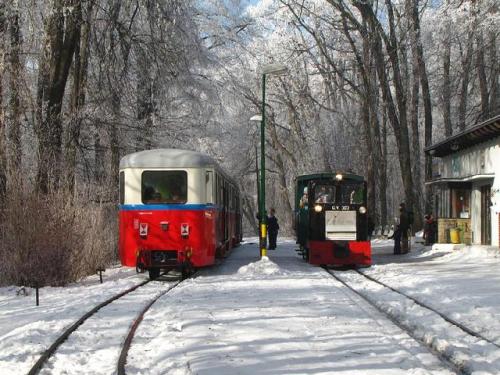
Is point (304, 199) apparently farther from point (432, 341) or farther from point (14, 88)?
point (432, 341)

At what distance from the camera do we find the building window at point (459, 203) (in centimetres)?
2519

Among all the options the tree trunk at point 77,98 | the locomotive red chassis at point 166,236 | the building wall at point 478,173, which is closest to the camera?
the locomotive red chassis at point 166,236

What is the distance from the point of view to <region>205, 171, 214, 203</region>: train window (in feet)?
50.9

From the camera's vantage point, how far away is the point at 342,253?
59.6 ft

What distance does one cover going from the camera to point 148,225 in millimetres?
15008

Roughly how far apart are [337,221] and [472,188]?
8.63 meters

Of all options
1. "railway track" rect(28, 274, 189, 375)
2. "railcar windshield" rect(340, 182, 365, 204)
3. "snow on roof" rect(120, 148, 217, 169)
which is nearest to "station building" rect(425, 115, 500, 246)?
"railcar windshield" rect(340, 182, 365, 204)

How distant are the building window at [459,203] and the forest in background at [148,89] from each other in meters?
4.65

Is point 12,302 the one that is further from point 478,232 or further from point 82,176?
point 478,232

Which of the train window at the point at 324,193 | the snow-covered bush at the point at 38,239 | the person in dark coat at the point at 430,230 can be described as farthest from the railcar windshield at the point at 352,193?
the person in dark coat at the point at 430,230

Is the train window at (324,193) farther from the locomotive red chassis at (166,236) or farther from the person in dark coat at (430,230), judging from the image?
the person in dark coat at (430,230)

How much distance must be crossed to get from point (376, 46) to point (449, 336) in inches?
921

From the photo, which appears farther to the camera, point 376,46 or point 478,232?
point 376,46

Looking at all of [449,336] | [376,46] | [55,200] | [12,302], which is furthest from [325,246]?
[376,46]
